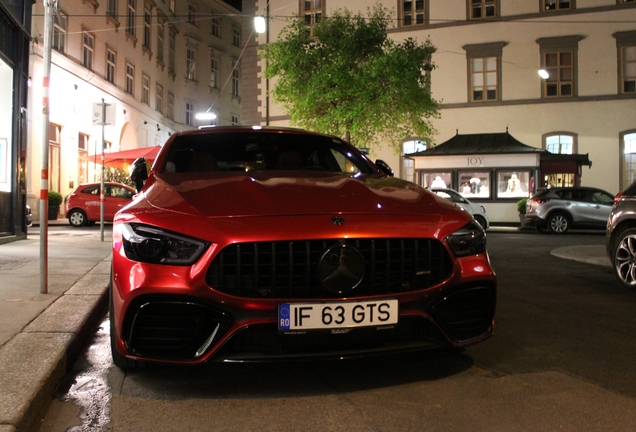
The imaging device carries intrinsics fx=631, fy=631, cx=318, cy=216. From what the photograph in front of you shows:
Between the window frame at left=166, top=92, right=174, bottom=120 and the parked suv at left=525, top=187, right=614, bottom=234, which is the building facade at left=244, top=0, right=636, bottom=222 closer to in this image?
the parked suv at left=525, top=187, right=614, bottom=234

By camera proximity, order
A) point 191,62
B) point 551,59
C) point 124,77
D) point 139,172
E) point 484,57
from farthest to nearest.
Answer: point 191,62 < point 124,77 < point 484,57 < point 551,59 < point 139,172

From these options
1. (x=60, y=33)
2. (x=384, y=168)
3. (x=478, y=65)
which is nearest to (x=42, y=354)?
(x=384, y=168)

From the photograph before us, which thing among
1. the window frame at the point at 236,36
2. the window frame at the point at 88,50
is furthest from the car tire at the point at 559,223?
the window frame at the point at 236,36

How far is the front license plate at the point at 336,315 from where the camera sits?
9.57 ft

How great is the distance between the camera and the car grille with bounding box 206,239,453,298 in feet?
9.66

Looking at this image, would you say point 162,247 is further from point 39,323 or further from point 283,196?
point 39,323

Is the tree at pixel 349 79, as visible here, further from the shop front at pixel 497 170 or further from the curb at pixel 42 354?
the curb at pixel 42 354

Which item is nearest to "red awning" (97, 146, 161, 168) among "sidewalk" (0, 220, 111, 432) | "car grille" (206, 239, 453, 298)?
"sidewalk" (0, 220, 111, 432)

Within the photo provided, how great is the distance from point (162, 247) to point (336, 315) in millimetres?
888

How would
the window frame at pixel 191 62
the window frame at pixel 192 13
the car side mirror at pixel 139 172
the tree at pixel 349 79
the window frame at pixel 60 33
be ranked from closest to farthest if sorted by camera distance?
the car side mirror at pixel 139 172 → the window frame at pixel 60 33 → the tree at pixel 349 79 → the window frame at pixel 192 13 → the window frame at pixel 191 62

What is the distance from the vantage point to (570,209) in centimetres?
1897

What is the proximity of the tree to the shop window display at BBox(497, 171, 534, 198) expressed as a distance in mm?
3895

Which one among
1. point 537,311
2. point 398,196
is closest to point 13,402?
point 398,196

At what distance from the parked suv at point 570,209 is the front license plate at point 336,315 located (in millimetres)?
17410
